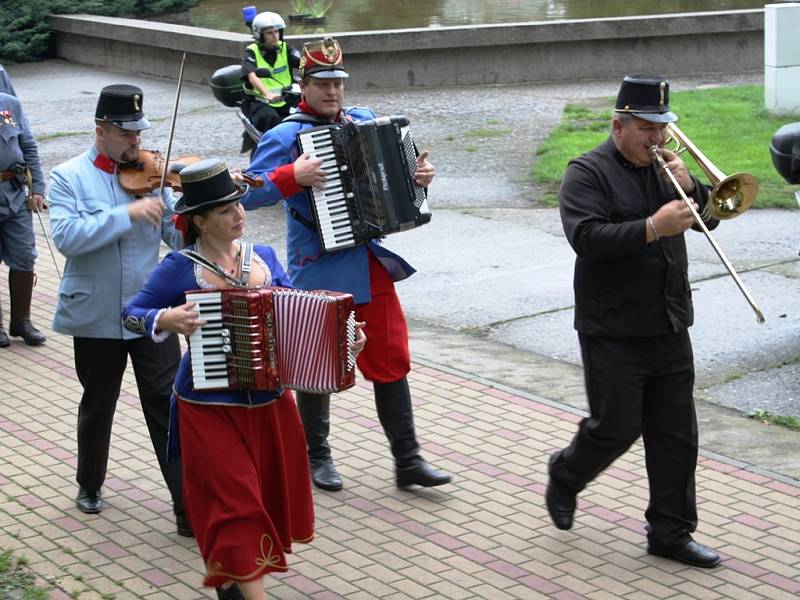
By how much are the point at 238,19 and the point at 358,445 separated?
703 inches

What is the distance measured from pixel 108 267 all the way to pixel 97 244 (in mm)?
238

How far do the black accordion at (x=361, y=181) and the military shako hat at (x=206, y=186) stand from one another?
1188 millimetres

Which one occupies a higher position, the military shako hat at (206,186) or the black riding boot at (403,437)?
the military shako hat at (206,186)

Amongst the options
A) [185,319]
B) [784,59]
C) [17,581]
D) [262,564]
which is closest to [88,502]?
[17,581]

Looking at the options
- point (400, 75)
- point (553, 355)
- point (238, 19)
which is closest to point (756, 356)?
point (553, 355)

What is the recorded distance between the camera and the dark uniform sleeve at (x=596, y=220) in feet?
17.5

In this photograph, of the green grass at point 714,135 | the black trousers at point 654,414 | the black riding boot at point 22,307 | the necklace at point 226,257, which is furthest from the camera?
the green grass at point 714,135

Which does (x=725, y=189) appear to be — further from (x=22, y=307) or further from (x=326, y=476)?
(x=22, y=307)

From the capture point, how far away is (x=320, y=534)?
20.2 feet

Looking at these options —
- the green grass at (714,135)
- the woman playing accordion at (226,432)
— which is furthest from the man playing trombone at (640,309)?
the green grass at (714,135)

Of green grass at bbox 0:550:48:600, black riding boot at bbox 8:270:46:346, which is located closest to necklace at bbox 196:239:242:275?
green grass at bbox 0:550:48:600

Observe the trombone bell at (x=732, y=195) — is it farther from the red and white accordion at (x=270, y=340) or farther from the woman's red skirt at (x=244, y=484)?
the woman's red skirt at (x=244, y=484)

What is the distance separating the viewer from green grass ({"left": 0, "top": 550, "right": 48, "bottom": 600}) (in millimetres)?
5461

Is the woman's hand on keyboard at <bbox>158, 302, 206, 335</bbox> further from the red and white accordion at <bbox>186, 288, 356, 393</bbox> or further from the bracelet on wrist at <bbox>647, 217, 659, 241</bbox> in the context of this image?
the bracelet on wrist at <bbox>647, 217, 659, 241</bbox>
